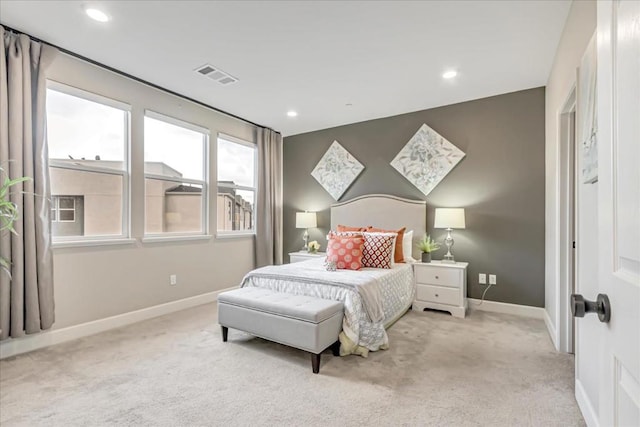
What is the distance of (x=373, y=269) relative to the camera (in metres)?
3.33

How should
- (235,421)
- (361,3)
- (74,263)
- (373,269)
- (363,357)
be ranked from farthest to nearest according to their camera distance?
(373,269), (74,263), (363,357), (361,3), (235,421)

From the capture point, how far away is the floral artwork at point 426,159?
4.06m

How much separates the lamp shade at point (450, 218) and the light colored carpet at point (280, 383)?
1220 millimetres

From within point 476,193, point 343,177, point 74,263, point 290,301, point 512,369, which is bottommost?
point 512,369

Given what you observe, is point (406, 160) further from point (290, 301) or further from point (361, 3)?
point (290, 301)

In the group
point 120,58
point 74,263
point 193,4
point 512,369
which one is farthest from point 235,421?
point 120,58

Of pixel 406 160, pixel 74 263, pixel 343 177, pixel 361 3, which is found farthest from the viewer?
pixel 343 177

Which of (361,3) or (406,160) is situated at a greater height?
(361,3)

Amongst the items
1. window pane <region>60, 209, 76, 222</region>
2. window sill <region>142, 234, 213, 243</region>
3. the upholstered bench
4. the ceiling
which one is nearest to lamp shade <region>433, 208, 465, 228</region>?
the ceiling

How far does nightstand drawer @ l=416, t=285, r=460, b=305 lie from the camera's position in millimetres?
3572

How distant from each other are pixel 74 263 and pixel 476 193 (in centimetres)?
438

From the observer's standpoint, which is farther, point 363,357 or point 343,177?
point 343,177

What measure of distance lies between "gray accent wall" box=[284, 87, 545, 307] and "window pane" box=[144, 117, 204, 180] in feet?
7.29

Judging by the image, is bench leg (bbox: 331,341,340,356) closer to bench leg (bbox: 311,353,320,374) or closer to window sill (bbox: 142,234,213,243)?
bench leg (bbox: 311,353,320,374)
